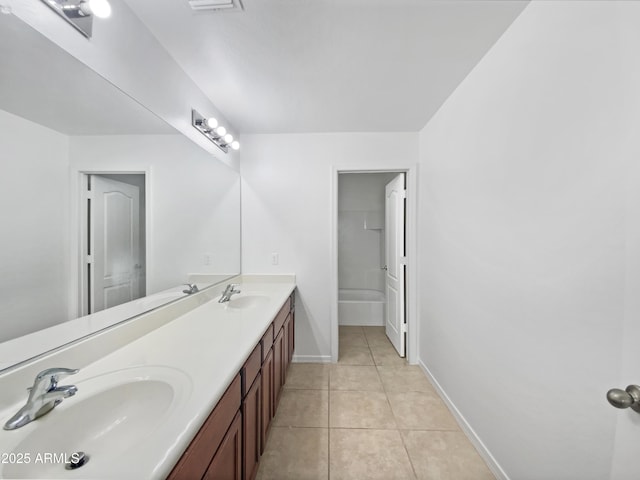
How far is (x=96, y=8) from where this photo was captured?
0.89 m

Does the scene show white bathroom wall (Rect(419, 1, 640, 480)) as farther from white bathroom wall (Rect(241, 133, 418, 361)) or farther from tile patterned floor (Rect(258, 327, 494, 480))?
white bathroom wall (Rect(241, 133, 418, 361))

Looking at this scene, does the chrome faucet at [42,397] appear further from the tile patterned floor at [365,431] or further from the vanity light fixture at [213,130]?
the vanity light fixture at [213,130]

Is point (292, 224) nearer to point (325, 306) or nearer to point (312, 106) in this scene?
point (325, 306)

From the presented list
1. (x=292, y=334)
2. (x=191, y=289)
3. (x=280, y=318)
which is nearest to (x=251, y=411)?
(x=280, y=318)

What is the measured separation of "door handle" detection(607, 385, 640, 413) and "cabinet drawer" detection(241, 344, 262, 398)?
4.09 ft

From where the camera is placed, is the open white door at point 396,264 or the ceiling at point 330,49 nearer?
the ceiling at point 330,49

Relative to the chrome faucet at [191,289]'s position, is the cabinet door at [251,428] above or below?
below

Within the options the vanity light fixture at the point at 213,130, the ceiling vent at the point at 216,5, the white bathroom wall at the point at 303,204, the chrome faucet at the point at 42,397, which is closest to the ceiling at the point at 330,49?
the ceiling vent at the point at 216,5

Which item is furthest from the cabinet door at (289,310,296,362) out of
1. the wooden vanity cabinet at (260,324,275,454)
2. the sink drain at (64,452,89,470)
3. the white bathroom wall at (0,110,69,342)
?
the sink drain at (64,452,89,470)

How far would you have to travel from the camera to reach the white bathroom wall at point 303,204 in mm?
2396

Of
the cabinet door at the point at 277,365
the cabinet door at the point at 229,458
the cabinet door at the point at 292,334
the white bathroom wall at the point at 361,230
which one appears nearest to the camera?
the cabinet door at the point at 229,458

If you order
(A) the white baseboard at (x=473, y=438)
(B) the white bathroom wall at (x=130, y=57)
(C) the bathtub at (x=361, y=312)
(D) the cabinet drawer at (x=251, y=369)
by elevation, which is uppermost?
(B) the white bathroom wall at (x=130, y=57)

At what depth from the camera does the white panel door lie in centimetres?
104

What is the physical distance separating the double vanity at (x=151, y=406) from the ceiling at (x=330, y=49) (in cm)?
150
